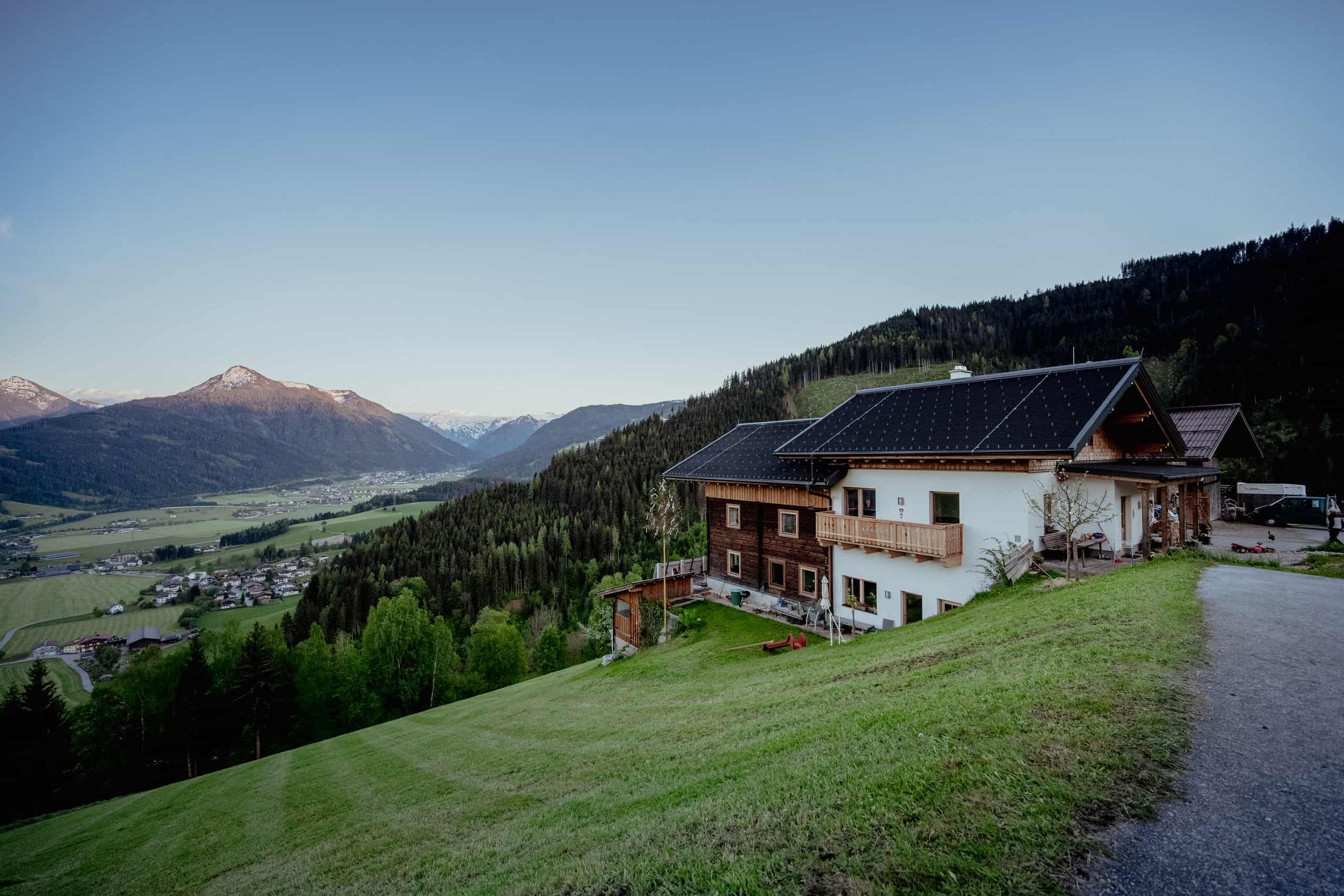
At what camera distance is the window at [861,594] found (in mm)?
21297

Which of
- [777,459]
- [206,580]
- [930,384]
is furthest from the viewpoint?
[206,580]

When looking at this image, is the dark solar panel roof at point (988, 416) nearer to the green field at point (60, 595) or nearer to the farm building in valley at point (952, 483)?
the farm building in valley at point (952, 483)

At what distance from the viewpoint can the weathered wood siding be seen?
24047 millimetres

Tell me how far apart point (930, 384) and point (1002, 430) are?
490 cm

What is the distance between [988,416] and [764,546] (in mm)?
11539

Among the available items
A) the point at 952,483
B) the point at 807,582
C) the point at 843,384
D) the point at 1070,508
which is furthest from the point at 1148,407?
the point at 843,384

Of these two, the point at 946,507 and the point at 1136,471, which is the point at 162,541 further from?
the point at 1136,471

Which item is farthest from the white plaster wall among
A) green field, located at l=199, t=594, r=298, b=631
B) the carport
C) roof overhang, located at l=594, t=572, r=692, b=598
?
green field, located at l=199, t=594, r=298, b=631

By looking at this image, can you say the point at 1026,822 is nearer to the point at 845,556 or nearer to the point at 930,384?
the point at 845,556

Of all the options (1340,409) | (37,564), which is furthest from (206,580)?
(1340,409)

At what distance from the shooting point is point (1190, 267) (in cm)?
13188

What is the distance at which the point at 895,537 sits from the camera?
19188 mm

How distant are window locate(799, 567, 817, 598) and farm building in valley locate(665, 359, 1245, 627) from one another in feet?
0.23

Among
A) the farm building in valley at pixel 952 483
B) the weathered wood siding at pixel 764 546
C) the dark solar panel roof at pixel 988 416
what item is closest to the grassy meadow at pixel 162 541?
the weathered wood siding at pixel 764 546
